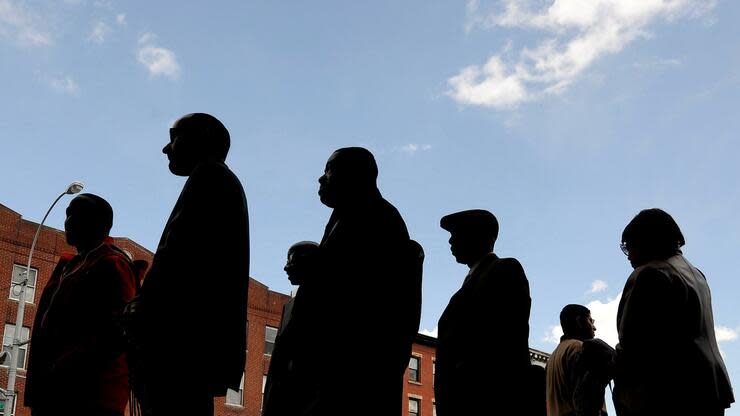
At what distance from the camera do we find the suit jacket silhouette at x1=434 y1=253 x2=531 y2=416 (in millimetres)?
5277

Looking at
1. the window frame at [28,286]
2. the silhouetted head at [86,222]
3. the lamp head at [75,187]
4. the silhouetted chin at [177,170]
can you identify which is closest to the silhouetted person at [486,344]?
the silhouetted chin at [177,170]

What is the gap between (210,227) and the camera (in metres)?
4.41

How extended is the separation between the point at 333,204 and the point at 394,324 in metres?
0.84

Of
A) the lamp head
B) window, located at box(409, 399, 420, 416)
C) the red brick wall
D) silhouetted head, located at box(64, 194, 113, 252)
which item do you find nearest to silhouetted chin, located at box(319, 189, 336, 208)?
silhouetted head, located at box(64, 194, 113, 252)

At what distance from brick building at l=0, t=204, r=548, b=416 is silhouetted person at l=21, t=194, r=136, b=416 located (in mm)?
34496

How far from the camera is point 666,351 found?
4879 millimetres

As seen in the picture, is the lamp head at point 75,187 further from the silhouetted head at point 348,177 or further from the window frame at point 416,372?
the window frame at point 416,372

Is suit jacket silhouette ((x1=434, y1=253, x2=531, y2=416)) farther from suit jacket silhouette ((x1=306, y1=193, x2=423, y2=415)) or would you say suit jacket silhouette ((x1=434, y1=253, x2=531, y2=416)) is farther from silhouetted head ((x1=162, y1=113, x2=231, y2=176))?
silhouetted head ((x1=162, y1=113, x2=231, y2=176))

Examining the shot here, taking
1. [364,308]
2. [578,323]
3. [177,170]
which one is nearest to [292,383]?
[364,308]

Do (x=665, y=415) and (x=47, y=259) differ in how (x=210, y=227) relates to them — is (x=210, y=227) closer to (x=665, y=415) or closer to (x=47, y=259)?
(x=665, y=415)

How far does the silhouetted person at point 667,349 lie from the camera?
4777 millimetres

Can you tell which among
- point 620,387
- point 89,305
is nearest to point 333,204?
point 89,305

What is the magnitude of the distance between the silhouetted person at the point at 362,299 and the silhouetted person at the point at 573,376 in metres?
2.16

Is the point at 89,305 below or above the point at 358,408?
above
